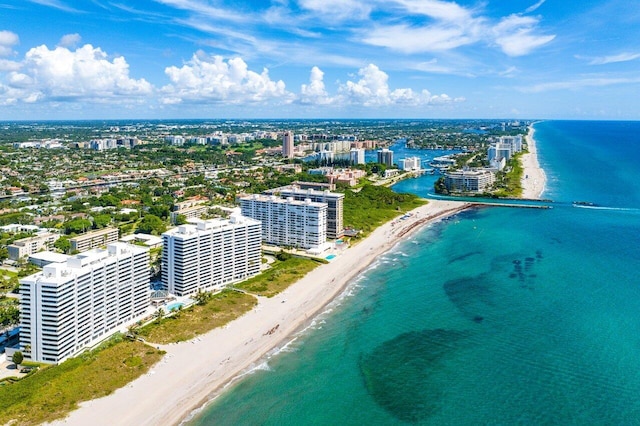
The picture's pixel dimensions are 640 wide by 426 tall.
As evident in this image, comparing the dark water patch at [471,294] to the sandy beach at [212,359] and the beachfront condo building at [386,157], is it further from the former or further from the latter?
the beachfront condo building at [386,157]

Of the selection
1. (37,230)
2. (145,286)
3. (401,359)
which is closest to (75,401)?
(145,286)

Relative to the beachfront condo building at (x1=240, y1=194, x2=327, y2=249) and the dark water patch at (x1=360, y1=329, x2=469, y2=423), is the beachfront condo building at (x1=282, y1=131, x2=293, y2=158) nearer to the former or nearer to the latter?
the beachfront condo building at (x1=240, y1=194, x2=327, y2=249)

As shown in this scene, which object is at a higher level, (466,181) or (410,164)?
(410,164)

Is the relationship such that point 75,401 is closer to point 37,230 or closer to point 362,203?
point 37,230

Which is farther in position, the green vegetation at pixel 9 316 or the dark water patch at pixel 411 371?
the green vegetation at pixel 9 316

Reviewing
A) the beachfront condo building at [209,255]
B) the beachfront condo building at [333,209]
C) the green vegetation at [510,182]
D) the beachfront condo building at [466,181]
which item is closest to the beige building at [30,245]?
the beachfront condo building at [209,255]

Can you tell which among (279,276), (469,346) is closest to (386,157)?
(279,276)

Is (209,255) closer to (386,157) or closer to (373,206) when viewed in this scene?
(373,206)
